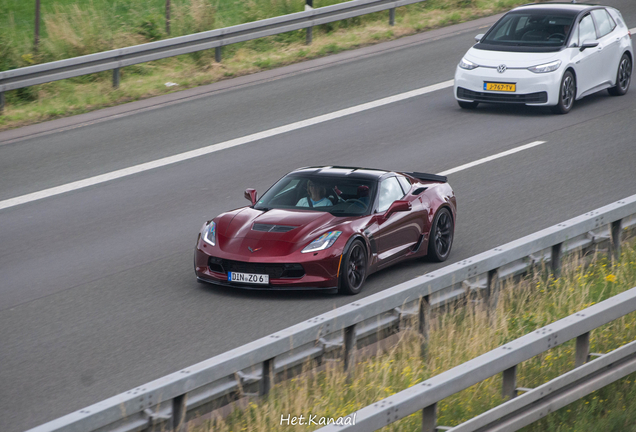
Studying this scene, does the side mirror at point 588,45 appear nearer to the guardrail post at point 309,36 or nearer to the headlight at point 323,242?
the guardrail post at point 309,36

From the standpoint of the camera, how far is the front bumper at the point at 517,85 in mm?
18016

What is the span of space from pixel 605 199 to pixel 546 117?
5.26m

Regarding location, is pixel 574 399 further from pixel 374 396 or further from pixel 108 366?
pixel 108 366

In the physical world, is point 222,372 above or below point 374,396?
above

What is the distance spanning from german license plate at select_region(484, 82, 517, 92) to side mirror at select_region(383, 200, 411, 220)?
305 inches

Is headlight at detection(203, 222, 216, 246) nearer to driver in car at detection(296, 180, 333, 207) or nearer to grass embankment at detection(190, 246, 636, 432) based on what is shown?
driver in car at detection(296, 180, 333, 207)

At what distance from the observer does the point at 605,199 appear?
1356 centimetres

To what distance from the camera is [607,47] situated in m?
19.2

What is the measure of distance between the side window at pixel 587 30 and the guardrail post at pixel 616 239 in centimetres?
934

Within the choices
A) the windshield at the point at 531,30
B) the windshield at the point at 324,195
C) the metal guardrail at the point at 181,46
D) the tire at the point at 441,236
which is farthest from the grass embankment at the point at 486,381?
the metal guardrail at the point at 181,46

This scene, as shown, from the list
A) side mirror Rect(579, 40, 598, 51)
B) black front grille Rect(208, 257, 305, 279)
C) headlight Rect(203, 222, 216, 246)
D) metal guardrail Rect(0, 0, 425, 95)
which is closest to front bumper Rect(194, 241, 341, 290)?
black front grille Rect(208, 257, 305, 279)

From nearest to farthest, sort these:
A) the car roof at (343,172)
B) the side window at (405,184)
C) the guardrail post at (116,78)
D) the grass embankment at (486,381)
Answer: the grass embankment at (486,381) < the car roof at (343,172) < the side window at (405,184) < the guardrail post at (116,78)

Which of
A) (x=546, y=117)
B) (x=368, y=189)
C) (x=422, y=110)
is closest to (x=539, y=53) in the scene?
(x=546, y=117)

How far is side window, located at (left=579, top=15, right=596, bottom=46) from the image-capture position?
62.0ft
